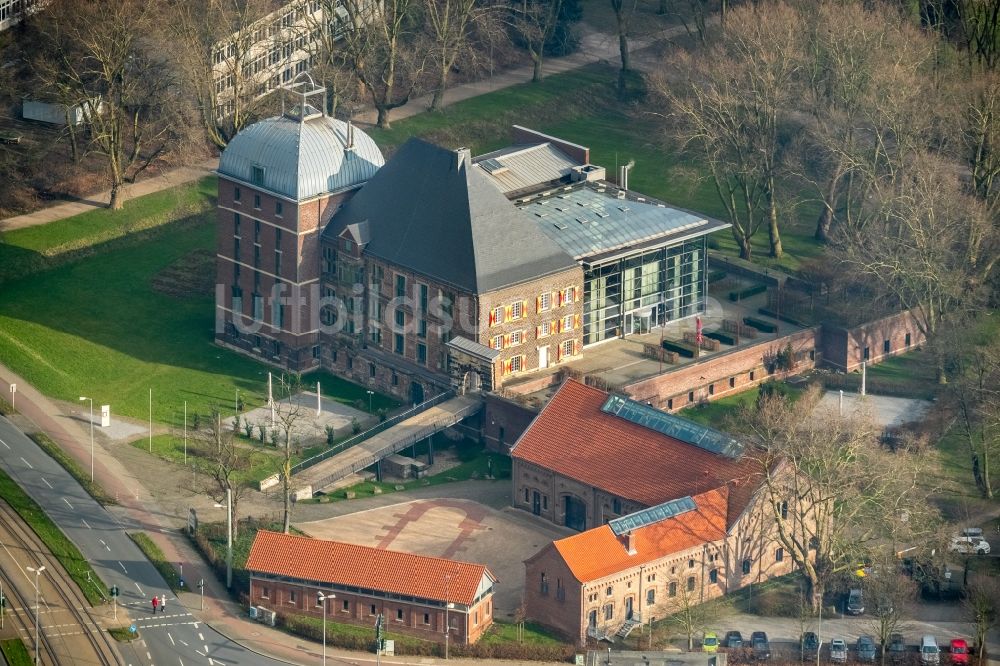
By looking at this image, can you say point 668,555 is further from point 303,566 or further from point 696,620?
point 303,566

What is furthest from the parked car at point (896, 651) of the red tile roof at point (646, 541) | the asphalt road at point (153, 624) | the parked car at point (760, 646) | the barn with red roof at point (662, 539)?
the asphalt road at point (153, 624)

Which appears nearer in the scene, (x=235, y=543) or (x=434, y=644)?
(x=434, y=644)

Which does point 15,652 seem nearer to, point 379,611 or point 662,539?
point 379,611

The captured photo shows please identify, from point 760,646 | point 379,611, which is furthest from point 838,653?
point 379,611

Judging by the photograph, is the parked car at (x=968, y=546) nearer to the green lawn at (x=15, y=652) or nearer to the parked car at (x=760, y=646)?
the parked car at (x=760, y=646)

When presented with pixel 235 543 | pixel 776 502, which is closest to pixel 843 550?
pixel 776 502
